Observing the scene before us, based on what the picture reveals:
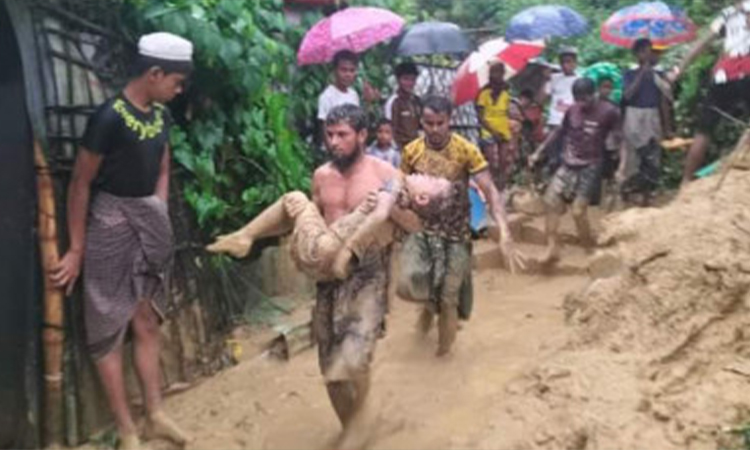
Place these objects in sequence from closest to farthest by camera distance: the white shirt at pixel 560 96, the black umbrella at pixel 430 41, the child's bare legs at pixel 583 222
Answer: the child's bare legs at pixel 583 222, the black umbrella at pixel 430 41, the white shirt at pixel 560 96

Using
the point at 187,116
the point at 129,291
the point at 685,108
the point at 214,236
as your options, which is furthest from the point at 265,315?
the point at 685,108

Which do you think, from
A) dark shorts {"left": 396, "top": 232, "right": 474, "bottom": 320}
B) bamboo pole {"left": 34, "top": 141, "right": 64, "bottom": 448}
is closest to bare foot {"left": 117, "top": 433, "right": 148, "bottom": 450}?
bamboo pole {"left": 34, "top": 141, "right": 64, "bottom": 448}

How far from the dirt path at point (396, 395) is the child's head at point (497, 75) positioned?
3389 mm

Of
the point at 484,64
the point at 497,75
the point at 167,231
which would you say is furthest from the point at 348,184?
the point at 497,75

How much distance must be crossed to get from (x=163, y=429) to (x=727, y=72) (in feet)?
16.3

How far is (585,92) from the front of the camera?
309 inches

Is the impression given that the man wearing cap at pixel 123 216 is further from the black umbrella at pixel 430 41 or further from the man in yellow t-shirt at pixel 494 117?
the man in yellow t-shirt at pixel 494 117

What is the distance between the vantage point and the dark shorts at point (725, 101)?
22.1 feet

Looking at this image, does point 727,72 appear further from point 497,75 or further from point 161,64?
point 161,64

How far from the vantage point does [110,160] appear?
420cm

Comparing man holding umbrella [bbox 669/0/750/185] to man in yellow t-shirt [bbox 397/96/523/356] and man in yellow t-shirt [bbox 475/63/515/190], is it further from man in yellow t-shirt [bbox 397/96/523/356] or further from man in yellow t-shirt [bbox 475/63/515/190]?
man in yellow t-shirt [bbox 475/63/515/190]

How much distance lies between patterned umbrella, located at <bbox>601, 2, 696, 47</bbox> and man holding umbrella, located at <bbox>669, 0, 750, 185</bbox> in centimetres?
258

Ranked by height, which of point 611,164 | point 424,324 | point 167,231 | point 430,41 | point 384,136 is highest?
point 430,41

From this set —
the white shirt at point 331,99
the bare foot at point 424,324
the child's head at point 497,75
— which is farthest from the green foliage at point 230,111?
the child's head at point 497,75
